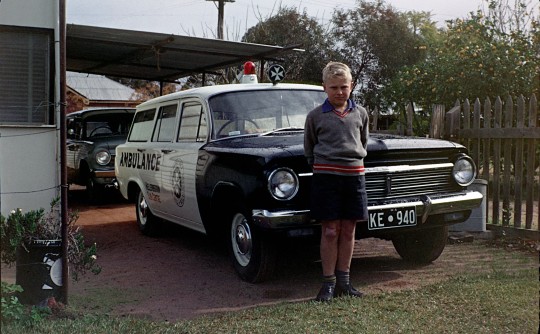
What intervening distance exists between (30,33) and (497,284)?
396cm

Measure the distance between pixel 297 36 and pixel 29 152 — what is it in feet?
51.1

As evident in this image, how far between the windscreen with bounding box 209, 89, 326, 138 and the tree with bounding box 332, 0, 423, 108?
40.9ft

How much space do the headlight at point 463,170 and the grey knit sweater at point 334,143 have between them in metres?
1.27

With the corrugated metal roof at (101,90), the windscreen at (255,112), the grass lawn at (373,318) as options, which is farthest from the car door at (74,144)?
the corrugated metal roof at (101,90)

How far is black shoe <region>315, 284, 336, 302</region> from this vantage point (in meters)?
4.74

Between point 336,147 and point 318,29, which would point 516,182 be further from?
point 318,29

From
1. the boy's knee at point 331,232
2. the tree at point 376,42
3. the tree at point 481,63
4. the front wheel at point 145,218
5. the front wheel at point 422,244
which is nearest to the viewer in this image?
the boy's knee at point 331,232

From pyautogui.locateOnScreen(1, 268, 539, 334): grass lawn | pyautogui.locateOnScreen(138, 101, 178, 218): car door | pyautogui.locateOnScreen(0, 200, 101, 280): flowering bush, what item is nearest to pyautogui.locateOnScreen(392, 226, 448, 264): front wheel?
pyautogui.locateOnScreen(1, 268, 539, 334): grass lawn

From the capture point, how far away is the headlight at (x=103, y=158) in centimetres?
1072

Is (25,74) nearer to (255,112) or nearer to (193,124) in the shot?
(193,124)

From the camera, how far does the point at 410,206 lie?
5215 mm

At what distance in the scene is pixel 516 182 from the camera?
7.09m

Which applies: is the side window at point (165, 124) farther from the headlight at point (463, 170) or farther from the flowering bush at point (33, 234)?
the headlight at point (463, 170)

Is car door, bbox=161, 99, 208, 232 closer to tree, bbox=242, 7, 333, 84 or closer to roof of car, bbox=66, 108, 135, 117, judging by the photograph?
roof of car, bbox=66, 108, 135, 117
